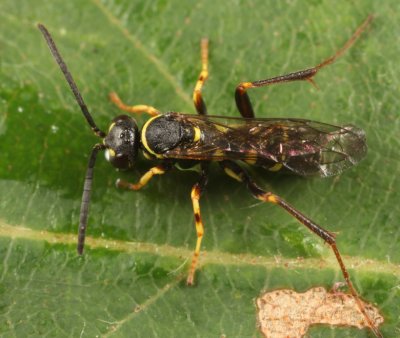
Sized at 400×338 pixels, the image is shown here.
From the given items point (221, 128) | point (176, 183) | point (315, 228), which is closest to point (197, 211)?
point (176, 183)

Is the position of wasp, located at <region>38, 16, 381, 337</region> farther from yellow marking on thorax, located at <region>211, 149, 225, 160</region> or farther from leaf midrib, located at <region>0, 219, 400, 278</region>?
leaf midrib, located at <region>0, 219, 400, 278</region>

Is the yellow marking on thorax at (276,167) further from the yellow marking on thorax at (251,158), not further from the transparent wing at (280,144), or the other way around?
the yellow marking on thorax at (251,158)

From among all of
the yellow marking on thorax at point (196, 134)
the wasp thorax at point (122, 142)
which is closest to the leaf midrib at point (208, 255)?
the wasp thorax at point (122, 142)

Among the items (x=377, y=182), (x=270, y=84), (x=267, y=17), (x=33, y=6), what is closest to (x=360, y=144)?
(x=377, y=182)

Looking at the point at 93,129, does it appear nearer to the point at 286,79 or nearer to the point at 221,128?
the point at 221,128

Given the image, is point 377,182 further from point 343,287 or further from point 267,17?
point 267,17
